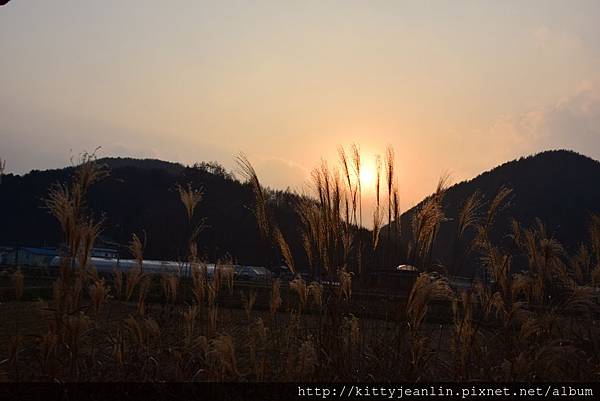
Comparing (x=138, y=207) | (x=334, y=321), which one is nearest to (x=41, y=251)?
(x=138, y=207)

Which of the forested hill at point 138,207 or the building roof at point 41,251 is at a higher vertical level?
the forested hill at point 138,207

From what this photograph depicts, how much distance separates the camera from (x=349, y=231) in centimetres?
482

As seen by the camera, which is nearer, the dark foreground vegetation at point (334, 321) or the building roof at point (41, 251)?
the dark foreground vegetation at point (334, 321)

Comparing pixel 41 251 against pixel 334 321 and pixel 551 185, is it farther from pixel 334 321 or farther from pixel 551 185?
pixel 334 321

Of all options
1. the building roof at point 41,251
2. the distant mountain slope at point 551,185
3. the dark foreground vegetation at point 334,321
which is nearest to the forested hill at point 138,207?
the building roof at point 41,251

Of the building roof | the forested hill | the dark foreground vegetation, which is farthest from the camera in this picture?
the forested hill

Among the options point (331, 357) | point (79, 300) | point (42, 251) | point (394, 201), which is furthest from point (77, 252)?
point (42, 251)

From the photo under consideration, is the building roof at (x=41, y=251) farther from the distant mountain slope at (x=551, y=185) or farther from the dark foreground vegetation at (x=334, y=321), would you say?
the dark foreground vegetation at (x=334, y=321)

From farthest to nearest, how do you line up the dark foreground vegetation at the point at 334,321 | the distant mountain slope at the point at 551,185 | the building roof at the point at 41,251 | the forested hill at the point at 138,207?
the distant mountain slope at the point at 551,185 < the forested hill at the point at 138,207 < the building roof at the point at 41,251 < the dark foreground vegetation at the point at 334,321

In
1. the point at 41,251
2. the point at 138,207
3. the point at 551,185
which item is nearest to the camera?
the point at 41,251

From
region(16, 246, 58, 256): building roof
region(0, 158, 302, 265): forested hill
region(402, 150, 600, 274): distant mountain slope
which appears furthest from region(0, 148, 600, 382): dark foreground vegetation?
region(402, 150, 600, 274): distant mountain slope

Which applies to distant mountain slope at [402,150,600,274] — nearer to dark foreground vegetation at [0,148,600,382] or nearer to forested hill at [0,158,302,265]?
forested hill at [0,158,302,265]

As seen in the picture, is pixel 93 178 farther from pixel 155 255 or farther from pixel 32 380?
pixel 155 255

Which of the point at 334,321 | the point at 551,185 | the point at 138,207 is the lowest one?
the point at 334,321
